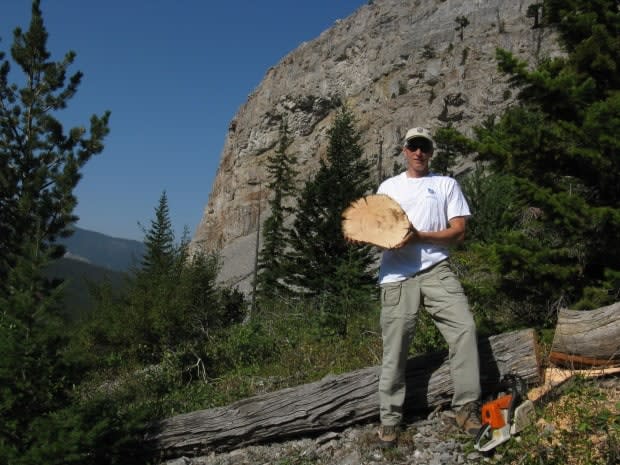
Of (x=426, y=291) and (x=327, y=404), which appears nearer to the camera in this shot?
(x=426, y=291)

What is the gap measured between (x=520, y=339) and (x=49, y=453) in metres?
3.55

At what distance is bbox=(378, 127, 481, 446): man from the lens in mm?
3545

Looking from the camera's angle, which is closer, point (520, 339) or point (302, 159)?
point (520, 339)

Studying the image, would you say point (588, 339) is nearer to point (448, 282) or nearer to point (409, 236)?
point (448, 282)

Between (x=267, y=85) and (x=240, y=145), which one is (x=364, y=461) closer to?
(x=240, y=145)

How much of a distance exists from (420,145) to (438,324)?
4.24ft

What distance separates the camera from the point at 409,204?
378 cm

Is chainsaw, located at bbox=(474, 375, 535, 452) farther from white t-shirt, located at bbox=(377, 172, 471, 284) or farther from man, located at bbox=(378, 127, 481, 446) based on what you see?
white t-shirt, located at bbox=(377, 172, 471, 284)

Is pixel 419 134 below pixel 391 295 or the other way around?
the other way around

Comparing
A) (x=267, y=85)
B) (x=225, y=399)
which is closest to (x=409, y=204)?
(x=225, y=399)

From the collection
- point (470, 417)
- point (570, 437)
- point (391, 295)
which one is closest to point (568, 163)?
point (391, 295)

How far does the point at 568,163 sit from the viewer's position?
508 cm

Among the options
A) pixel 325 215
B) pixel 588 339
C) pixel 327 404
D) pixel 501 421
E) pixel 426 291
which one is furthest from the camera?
pixel 325 215

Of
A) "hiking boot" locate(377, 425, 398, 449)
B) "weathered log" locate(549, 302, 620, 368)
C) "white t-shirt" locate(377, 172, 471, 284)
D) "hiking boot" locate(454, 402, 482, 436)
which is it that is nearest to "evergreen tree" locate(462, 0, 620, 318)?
"weathered log" locate(549, 302, 620, 368)
